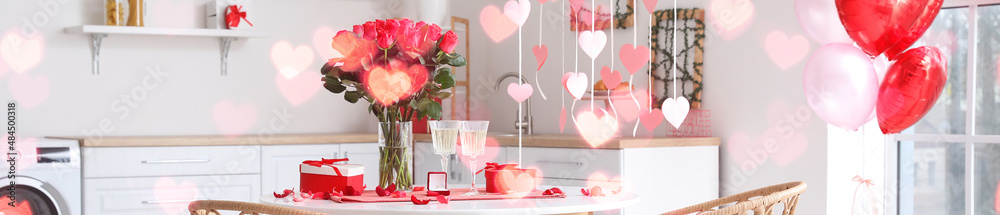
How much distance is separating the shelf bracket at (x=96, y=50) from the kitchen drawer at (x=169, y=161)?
0.57m

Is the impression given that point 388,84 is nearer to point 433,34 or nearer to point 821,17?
point 433,34

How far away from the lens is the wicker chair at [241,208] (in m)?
1.54

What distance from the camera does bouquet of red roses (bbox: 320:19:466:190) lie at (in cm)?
196

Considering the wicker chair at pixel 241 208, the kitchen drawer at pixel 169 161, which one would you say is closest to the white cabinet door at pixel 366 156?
the kitchen drawer at pixel 169 161

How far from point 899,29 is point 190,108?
9.29ft

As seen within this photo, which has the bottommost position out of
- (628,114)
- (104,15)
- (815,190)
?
(815,190)

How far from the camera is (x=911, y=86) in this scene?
2.32 meters

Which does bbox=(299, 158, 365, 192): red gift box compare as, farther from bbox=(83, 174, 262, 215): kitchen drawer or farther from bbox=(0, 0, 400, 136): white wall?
bbox=(0, 0, 400, 136): white wall

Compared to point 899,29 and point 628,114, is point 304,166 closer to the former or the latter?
point 899,29

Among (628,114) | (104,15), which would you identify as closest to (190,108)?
(104,15)

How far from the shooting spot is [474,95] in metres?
4.45

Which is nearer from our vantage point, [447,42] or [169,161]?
[447,42]

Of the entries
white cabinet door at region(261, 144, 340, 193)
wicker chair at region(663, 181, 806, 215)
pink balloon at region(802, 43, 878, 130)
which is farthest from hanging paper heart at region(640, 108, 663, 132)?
white cabinet door at region(261, 144, 340, 193)

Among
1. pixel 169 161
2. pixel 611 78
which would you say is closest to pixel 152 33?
pixel 169 161
